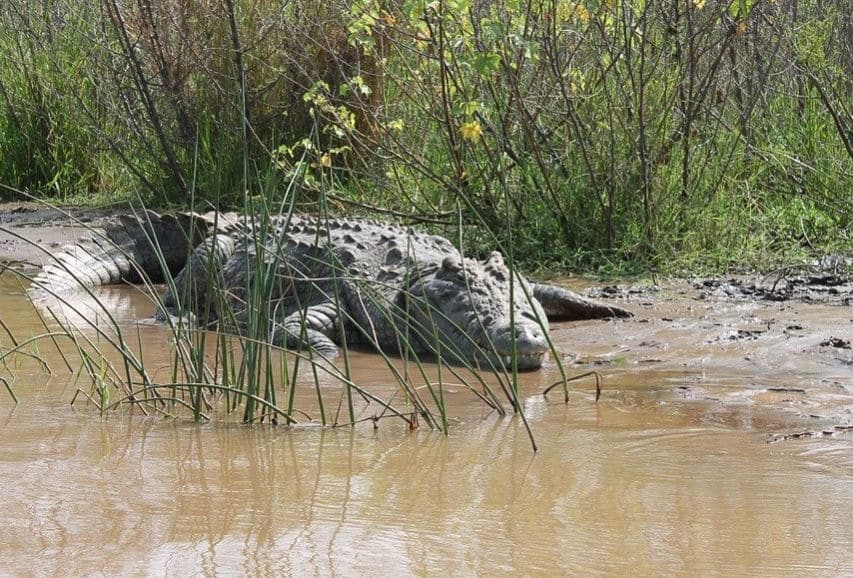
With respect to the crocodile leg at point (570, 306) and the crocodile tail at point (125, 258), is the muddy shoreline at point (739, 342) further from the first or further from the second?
the crocodile tail at point (125, 258)

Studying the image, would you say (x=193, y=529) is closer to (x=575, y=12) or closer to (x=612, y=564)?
(x=612, y=564)

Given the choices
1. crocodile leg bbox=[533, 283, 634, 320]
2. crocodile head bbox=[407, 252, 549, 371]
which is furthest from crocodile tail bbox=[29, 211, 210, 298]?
crocodile leg bbox=[533, 283, 634, 320]

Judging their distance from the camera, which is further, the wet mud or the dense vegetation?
the dense vegetation

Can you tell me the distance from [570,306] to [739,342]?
987 millimetres

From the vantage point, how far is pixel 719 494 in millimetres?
2758

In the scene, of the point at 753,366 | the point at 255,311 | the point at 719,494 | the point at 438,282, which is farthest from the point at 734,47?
the point at 719,494

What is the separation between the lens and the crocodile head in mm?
4637

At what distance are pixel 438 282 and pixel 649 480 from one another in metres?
2.64

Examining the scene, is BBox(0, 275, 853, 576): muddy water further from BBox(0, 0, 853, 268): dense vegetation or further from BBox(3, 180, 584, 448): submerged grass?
BBox(0, 0, 853, 268): dense vegetation

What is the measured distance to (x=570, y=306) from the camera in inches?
219

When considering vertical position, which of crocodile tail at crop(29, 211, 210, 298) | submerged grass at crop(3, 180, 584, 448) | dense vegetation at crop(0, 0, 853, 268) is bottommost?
submerged grass at crop(3, 180, 584, 448)

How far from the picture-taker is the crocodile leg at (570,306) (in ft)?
18.0

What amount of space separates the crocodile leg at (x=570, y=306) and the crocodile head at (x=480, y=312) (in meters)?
0.24

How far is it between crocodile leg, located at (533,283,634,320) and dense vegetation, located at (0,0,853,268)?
1.04 ft
